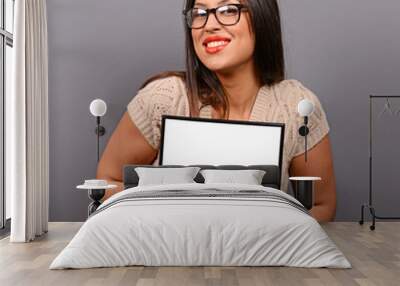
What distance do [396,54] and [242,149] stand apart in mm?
2037

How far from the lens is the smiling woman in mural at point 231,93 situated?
6.71 m

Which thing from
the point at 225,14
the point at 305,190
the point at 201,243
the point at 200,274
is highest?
the point at 225,14

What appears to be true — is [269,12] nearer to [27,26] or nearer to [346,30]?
[346,30]

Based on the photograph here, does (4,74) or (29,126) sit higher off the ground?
(4,74)

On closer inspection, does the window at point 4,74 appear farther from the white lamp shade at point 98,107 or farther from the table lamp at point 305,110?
the table lamp at point 305,110

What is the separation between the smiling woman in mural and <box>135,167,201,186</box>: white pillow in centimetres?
66

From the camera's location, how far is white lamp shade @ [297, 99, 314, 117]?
21.7 feet

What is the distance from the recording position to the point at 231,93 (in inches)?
270

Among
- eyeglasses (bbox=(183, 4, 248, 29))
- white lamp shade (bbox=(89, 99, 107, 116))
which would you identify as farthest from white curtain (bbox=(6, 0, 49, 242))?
eyeglasses (bbox=(183, 4, 248, 29))

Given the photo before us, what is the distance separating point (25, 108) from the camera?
5695 mm

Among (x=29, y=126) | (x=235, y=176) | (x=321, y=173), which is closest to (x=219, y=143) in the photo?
(x=235, y=176)

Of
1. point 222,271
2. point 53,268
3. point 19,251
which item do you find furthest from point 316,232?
point 19,251

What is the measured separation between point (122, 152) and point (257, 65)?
172 cm

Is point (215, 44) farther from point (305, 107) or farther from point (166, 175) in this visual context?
point (166, 175)
